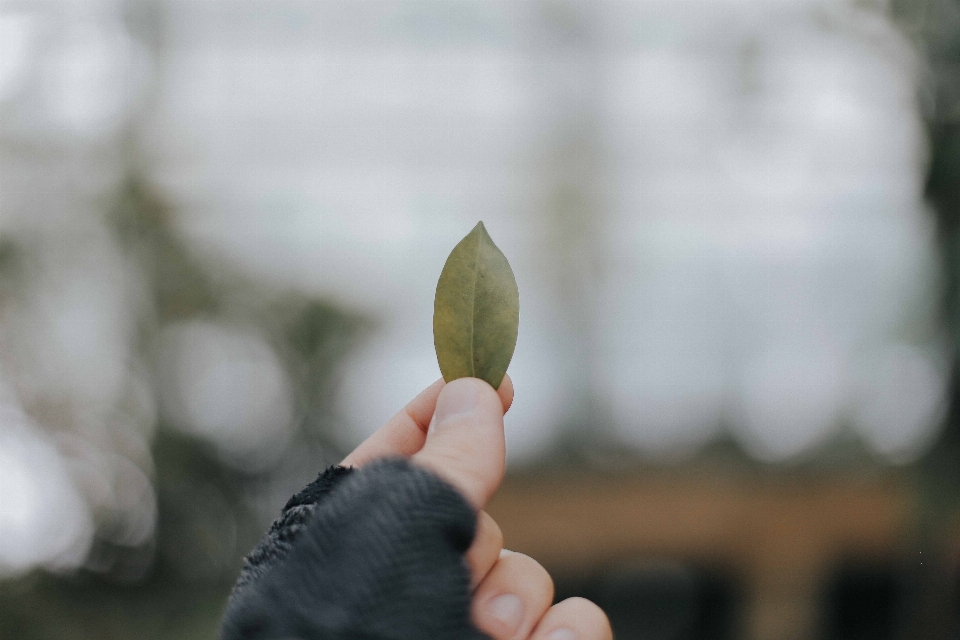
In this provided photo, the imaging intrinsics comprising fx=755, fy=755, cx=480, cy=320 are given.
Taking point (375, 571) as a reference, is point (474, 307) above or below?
above

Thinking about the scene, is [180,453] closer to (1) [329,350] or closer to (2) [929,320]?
(1) [329,350]

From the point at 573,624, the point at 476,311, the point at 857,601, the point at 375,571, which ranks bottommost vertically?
the point at 857,601

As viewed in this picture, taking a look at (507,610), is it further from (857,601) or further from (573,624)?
(857,601)

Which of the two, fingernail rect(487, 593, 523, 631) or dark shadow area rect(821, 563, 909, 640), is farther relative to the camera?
dark shadow area rect(821, 563, 909, 640)

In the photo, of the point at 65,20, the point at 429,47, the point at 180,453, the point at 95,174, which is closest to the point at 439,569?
the point at 180,453

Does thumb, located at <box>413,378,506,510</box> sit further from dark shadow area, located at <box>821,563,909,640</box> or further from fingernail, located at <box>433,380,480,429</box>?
dark shadow area, located at <box>821,563,909,640</box>

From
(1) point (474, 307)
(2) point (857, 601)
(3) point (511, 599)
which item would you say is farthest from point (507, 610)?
(2) point (857, 601)


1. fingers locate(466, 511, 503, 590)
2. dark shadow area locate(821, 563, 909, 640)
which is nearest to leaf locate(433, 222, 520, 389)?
fingers locate(466, 511, 503, 590)
